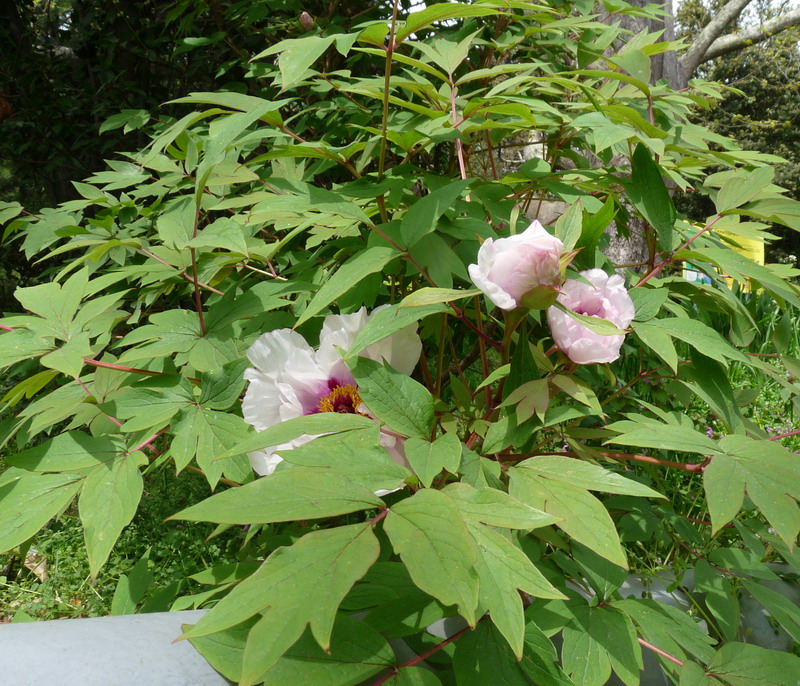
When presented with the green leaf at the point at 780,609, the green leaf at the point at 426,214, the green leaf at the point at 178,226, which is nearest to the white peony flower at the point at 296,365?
the green leaf at the point at 426,214

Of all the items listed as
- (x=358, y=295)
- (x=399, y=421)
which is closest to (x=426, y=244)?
(x=358, y=295)

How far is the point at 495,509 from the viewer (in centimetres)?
60

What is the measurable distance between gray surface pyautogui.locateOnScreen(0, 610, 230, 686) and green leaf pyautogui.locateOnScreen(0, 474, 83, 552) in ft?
0.30

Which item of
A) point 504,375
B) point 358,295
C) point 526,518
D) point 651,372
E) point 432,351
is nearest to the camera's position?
point 526,518

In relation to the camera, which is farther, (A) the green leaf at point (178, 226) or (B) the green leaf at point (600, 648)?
(A) the green leaf at point (178, 226)

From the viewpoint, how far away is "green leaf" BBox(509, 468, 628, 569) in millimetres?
613

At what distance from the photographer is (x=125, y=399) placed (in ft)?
2.77

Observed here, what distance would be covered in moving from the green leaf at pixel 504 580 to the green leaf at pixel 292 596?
0.10 m

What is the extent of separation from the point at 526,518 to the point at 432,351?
2.97 ft

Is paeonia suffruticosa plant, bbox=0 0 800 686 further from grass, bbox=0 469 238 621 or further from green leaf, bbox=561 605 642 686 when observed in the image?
grass, bbox=0 469 238 621

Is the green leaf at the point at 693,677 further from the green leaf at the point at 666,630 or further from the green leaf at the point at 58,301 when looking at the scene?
the green leaf at the point at 58,301

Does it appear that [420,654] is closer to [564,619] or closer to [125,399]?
[564,619]

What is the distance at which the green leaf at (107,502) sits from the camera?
27.4 inches

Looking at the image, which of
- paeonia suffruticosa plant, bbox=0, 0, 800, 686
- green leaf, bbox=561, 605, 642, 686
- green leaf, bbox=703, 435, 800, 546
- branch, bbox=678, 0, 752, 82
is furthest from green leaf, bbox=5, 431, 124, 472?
branch, bbox=678, 0, 752, 82
